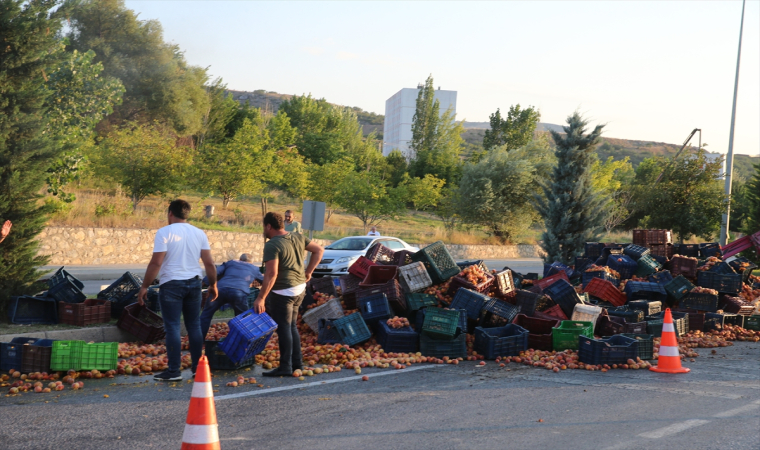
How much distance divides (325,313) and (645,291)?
6606 millimetres

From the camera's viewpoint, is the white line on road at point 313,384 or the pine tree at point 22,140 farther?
the pine tree at point 22,140

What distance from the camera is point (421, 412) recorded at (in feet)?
19.7

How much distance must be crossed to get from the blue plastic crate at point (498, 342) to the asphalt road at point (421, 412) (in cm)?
86

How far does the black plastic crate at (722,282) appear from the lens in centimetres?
1311

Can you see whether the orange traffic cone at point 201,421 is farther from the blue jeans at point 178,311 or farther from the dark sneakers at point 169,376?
the dark sneakers at point 169,376

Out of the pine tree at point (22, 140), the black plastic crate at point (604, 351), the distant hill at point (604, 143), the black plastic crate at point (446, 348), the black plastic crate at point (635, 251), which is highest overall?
the distant hill at point (604, 143)

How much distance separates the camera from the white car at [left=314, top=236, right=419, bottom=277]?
19266 mm

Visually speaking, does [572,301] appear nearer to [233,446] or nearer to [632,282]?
[632,282]

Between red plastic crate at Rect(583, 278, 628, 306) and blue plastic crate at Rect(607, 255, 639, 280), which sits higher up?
blue plastic crate at Rect(607, 255, 639, 280)

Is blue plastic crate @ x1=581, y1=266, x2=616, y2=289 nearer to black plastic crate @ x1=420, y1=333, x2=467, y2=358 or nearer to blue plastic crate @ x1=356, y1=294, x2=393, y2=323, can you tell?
black plastic crate @ x1=420, y1=333, x2=467, y2=358

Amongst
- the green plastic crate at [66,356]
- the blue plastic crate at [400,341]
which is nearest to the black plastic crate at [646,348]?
the blue plastic crate at [400,341]

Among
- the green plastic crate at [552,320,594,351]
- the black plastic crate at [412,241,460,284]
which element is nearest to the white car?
the black plastic crate at [412,241,460,284]

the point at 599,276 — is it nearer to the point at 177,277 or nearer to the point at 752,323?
the point at 752,323

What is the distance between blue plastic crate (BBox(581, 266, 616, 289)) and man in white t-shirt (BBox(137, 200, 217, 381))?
8816 millimetres
